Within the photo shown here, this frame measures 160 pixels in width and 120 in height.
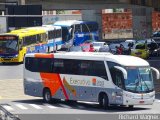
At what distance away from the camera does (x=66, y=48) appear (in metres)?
76.7

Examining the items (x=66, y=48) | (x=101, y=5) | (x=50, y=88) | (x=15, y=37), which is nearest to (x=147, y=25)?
(x=101, y=5)

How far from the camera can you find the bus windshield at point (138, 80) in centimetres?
3017

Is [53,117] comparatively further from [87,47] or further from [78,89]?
[87,47]

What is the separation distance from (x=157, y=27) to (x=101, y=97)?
9701 cm

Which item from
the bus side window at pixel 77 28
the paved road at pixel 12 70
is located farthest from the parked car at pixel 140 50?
the bus side window at pixel 77 28

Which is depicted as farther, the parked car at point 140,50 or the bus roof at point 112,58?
the parked car at point 140,50

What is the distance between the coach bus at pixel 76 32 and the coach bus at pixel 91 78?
42498 mm

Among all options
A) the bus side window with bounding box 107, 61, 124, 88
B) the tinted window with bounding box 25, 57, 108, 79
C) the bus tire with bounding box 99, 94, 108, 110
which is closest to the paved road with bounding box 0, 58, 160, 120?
the bus tire with bounding box 99, 94, 108, 110

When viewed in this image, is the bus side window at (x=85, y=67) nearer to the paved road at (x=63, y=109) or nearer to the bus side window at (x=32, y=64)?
the paved road at (x=63, y=109)

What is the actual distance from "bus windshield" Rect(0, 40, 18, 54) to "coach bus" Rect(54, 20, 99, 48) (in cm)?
1511

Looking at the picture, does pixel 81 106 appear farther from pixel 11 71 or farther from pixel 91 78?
pixel 11 71

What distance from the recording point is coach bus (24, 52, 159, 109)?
3021 cm

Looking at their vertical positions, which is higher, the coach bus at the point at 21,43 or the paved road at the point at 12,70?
the coach bus at the point at 21,43

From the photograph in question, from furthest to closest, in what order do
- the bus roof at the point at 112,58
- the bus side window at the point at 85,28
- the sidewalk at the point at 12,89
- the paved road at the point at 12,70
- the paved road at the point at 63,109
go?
the bus side window at the point at 85,28 < the paved road at the point at 12,70 < the sidewalk at the point at 12,89 < the bus roof at the point at 112,58 < the paved road at the point at 63,109
